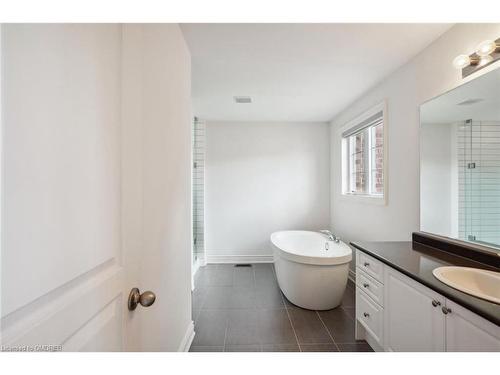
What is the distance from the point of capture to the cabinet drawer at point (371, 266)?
5.06 ft

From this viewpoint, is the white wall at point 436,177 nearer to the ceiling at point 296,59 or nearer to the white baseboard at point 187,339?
the ceiling at point 296,59

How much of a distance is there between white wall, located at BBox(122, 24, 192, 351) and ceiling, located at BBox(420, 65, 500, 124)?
193 centimetres

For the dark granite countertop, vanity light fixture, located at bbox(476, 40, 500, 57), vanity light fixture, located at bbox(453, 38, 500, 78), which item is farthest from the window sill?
vanity light fixture, located at bbox(476, 40, 500, 57)

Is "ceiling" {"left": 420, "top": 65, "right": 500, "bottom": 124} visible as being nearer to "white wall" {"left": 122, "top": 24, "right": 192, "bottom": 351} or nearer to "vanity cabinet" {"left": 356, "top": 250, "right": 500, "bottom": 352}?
"vanity cabinet" {"left": 356, "top": 250, "right": 500, "bottom": 352}

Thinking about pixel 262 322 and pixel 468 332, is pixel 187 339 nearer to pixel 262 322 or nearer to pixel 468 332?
pixel 262 322

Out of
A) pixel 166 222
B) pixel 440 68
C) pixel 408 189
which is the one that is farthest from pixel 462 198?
pixel 166 222

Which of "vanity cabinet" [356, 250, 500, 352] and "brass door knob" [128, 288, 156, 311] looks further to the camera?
"vanity cabinet" [356, 250, 500, 352]

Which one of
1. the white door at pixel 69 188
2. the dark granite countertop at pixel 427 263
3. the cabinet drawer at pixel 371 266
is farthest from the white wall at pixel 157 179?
the cabinet drawer at pixel 371 266

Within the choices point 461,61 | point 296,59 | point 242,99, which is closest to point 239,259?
point 242,99

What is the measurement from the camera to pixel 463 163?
1.53 m

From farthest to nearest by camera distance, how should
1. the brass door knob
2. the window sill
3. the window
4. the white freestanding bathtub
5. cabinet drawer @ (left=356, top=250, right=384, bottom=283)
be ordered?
the window → the window sill → the white freestanding bathtub → cabinet drawer @ (left=356, top=250, right=384, bottom=283) → the brass door knob

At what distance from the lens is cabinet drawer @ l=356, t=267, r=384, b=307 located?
1.54 meters
